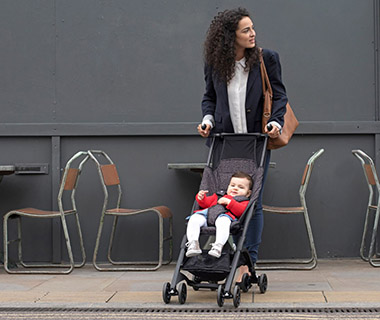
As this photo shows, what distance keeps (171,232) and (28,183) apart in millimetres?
1300

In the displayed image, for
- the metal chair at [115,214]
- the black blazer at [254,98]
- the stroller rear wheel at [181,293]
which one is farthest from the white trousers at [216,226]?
the metal chair at [115,214]

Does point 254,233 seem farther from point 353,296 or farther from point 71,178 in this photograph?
point 71,178

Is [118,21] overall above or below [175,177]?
above

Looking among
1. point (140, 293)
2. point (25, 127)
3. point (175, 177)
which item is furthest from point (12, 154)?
point (140, 293)

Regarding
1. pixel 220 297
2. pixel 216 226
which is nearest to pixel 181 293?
pixel 220 297

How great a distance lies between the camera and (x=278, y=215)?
616 centimetres

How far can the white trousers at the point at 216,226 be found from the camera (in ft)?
13.3

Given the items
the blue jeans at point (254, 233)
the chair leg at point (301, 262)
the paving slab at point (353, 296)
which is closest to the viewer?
the paving slab at point (353, 296)

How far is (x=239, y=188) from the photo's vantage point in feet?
14.4

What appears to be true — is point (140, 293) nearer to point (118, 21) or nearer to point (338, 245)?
point (338, 245)

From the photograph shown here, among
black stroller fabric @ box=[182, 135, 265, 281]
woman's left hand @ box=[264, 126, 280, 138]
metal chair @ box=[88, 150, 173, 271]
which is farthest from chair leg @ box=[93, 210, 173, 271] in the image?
woman's left hand @ box=[264, 126, 280, 138]

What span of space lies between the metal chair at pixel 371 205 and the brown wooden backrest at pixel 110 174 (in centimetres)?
195

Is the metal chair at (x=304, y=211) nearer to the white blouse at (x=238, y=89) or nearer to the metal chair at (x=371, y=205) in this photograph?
the metal chair at (x=371, y=205)

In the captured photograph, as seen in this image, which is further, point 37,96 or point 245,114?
point 37,96
